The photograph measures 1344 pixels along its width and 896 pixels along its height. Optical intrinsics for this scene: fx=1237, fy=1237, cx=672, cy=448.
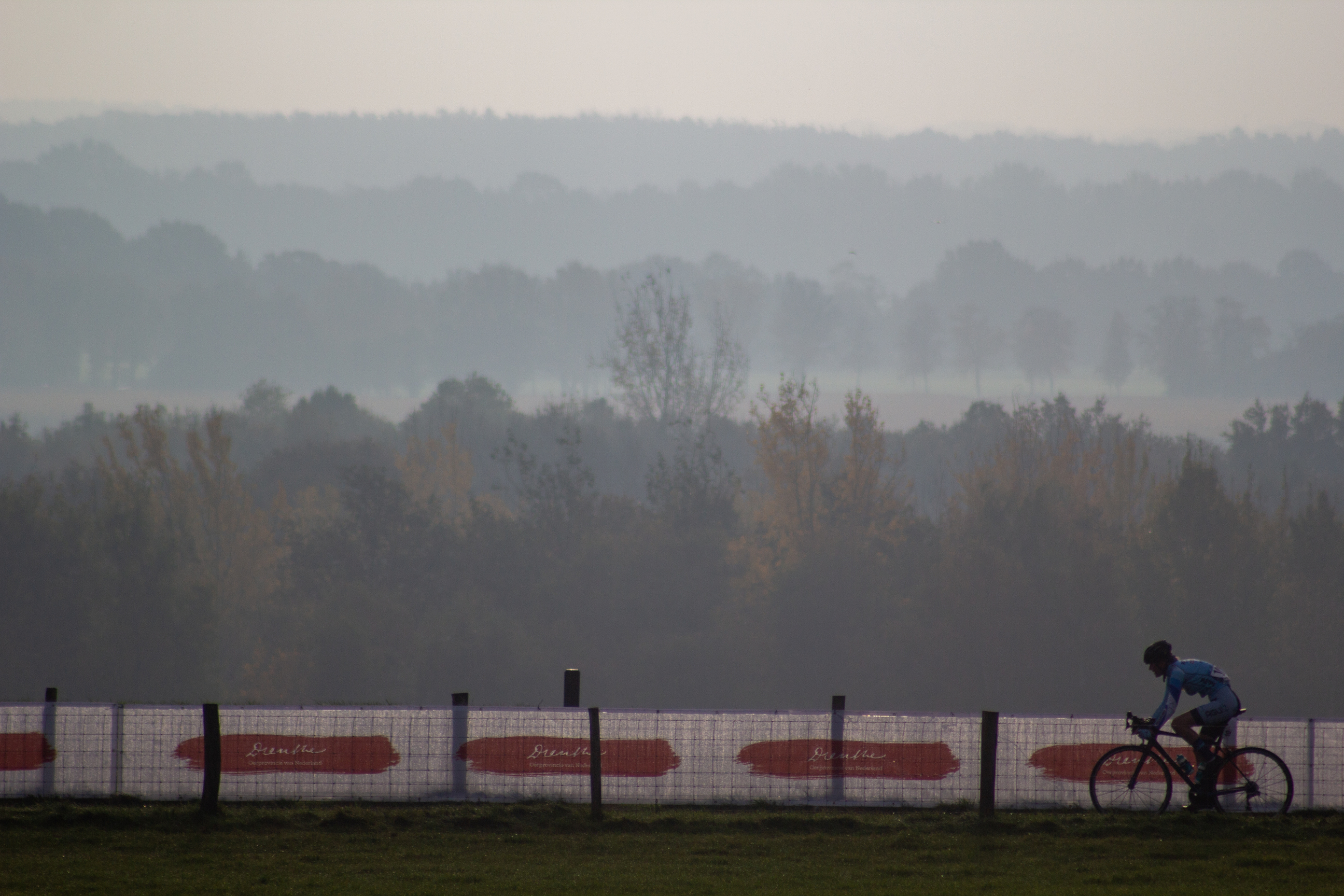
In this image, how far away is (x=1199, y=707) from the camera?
11336mm

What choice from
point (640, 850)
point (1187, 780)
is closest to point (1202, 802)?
point (1187, 780)

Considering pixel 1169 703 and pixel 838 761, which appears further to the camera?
pixel 838 761

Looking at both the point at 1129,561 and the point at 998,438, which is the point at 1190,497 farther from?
the point at 998,438

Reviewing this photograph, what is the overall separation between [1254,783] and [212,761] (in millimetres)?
9509

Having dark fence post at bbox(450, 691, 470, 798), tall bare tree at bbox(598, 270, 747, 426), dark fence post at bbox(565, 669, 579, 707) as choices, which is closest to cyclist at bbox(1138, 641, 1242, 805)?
dark fence post at bbox(565, 669, 579, 707)

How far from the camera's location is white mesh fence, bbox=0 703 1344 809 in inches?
460

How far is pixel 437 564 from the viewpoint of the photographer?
7875cm

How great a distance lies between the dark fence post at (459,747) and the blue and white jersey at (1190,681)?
255 inches

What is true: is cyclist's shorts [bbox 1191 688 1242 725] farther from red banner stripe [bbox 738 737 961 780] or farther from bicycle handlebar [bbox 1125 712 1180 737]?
red banner stripe [bbox 738 737 961 780]

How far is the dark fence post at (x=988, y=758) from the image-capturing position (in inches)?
441

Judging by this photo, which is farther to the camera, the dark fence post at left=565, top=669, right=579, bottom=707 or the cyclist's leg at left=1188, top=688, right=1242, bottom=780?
the dark fence post at left=565, top=669, right=579, bottom=707

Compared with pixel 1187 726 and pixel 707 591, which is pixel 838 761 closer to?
pixel 1187 726

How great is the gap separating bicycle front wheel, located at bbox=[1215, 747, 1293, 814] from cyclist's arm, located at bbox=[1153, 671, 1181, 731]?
2.23ft

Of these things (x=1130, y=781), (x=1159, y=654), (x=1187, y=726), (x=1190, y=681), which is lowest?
(x=1130, y=781)
